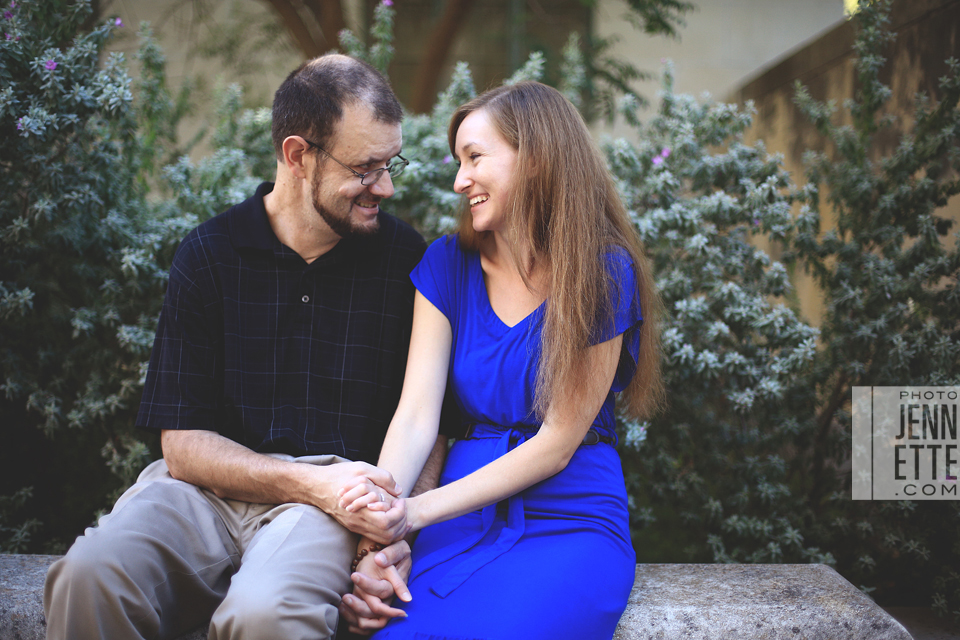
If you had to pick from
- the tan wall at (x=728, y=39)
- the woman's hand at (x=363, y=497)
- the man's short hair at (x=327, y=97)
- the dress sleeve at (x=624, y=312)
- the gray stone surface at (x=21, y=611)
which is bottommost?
the gray stone surface at (x=21, y=611)

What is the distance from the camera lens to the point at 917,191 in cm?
274

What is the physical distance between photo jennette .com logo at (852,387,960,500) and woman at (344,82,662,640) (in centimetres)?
112

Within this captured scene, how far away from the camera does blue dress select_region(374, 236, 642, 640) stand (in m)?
1.66

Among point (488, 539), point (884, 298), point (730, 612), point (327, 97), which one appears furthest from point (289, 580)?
point (884, 298)

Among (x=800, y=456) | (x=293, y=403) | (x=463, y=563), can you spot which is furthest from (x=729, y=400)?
(x=293, y=403)

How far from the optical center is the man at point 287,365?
6.02 feet

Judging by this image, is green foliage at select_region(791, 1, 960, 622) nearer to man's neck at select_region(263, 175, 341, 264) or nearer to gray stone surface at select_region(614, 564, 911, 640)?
gray stone surface at select_region(614, 564, 911, 640)

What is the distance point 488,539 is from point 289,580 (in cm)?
55

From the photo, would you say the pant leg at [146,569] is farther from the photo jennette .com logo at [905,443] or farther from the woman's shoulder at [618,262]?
the photo jennette .com logo at [905,443]

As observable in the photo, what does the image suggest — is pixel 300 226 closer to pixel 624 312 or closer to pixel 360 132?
pixel 360 132

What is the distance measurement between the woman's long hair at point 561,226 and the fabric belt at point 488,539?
16cm

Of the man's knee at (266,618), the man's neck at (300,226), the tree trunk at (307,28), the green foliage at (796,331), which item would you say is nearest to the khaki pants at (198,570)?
the man's knee at (266,618)

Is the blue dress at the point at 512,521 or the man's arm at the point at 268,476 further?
the man's arm at the point at 268,476

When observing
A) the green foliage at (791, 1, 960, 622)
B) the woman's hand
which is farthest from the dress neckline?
the green foliage at (791, 1, 960, 622)
